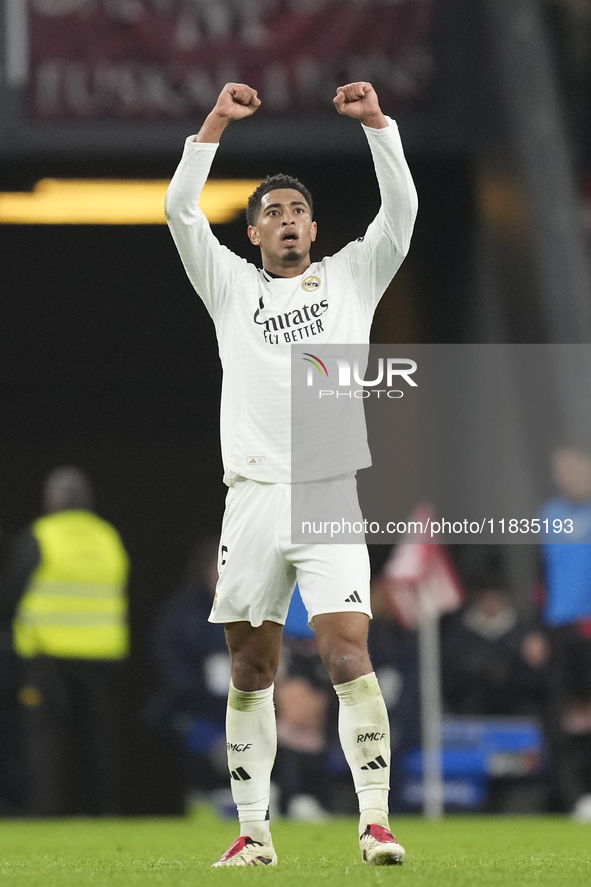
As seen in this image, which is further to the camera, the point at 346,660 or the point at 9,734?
the point at 9,734

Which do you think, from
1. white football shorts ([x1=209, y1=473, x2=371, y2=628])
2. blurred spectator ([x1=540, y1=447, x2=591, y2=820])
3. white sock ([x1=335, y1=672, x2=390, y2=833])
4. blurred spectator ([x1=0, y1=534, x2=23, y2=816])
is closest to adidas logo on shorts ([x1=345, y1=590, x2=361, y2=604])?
white football shorts ([x1=209, y1=473, x2=371, y2=628])

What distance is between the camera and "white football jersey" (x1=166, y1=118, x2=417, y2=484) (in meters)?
5.51

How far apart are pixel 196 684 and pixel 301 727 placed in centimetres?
87

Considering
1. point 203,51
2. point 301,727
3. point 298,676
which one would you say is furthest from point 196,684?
point 203,51

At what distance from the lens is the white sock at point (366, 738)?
5.28 metres

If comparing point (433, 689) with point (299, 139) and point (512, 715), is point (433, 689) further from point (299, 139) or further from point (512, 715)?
point (299, 139)

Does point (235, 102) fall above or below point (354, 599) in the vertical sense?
above

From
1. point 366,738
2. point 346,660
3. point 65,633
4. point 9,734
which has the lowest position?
point 9,734

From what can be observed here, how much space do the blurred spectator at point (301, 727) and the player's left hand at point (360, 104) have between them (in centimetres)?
543

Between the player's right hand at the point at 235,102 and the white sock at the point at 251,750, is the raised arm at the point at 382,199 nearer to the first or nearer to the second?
the player's right hand at the point at 235,102

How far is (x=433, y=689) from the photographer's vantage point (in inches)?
420

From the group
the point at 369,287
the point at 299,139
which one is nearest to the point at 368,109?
the point at 369,287

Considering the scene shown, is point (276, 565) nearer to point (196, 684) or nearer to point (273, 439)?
point (273, 439)

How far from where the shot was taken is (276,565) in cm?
547
